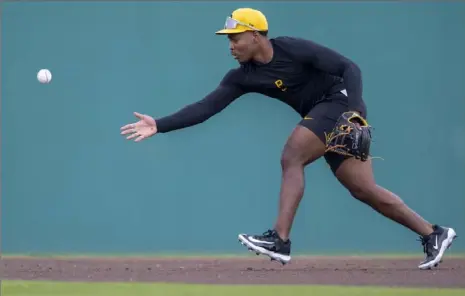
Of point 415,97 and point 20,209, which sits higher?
point 415,97

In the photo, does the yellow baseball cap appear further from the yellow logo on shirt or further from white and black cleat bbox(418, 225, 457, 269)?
white and black cleat bbox(418, 225, 457, 269)

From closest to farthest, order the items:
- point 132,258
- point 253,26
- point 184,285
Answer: point 253,26 → point 184,285 → point 132,258

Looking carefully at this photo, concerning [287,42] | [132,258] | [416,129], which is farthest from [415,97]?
[287,42]

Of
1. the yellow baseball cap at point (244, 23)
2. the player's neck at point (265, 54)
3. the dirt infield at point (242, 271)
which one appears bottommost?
the dirt infield at point (242, 271)

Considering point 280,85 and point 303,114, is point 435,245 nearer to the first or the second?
point 303,114

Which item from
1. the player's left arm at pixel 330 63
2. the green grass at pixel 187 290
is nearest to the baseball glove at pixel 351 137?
the player's left arm at pixel 330 63

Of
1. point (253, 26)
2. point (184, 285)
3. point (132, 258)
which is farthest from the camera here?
point (132, 258)

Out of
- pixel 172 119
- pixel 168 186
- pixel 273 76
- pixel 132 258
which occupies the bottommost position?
pixel 132 258

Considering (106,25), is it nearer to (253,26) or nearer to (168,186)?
(168,186)

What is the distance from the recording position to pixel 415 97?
9.69m

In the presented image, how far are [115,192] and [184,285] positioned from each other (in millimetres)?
3251

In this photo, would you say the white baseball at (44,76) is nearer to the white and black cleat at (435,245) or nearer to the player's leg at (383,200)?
the player's leg at (383,200)

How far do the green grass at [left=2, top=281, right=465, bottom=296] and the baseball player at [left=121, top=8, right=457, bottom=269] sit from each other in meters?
0.27

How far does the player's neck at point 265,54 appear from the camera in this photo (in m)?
6.16
